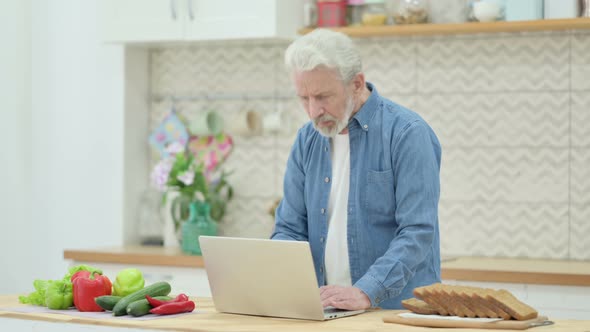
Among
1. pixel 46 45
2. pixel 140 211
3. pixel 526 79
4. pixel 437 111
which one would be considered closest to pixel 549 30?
pixel 526 79

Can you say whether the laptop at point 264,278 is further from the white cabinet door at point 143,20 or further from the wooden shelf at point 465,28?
the white cabinet door at point 143,20

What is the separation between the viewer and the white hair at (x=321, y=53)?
243 cm

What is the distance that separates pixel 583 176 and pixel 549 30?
0.61 m

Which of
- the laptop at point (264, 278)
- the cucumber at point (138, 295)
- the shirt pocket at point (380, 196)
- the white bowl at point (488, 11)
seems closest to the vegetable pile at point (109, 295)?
the cucumber at point (138, 295)

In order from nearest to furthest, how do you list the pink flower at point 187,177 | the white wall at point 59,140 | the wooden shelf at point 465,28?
1. the wooden shelf at point 465,28
2. the pink flower at point 187,177
3. the white wall at point 59,140

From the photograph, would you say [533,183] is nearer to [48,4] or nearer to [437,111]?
[437,111]

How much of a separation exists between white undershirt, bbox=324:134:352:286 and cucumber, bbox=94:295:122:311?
0.62 meters

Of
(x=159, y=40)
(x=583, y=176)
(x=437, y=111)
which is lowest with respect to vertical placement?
(x=583, y=176)

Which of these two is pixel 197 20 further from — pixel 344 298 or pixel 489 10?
pixel 344 298

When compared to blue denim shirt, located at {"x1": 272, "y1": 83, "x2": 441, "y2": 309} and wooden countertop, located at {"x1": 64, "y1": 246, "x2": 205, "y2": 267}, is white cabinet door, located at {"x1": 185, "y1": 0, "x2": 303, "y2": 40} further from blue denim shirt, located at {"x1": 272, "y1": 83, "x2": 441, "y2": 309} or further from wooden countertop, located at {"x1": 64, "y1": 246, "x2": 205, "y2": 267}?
blue denim shirt, located at {"x1": 272, "y1": 83, "x2": 441, "y2": 309}

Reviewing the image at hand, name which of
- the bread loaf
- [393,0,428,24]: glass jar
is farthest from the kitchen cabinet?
the bread loaf

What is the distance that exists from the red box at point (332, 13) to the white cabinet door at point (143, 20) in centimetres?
59

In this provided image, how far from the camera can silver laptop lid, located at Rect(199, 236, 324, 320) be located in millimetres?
2141

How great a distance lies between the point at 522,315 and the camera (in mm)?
2037
